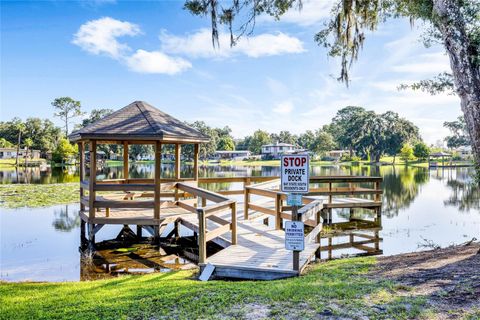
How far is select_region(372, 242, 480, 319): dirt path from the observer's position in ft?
11.2

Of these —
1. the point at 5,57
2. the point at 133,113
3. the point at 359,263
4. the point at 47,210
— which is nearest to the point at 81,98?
the point at 5,57

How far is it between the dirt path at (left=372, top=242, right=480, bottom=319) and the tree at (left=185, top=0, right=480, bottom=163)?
5.67 ft

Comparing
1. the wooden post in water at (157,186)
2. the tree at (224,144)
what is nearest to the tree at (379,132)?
the tree at (224,144)

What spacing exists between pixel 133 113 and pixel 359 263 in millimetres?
7481

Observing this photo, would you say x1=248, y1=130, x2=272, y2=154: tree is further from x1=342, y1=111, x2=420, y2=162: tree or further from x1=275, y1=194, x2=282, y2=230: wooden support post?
x1=275, y1=194, x2=282, y2=230: wooden support post

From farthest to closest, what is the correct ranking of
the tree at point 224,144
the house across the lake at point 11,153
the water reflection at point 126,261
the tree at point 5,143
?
the tree at point 224,144 → the house across the lake at point 11,153 → the tree at point 5,143 → the water reflection at point 126,261

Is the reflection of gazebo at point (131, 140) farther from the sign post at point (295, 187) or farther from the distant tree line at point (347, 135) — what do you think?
the distant tree line at point (347, 135)

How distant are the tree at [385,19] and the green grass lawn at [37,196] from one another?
13.1 m

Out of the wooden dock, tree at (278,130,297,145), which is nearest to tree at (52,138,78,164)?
the wooden dock

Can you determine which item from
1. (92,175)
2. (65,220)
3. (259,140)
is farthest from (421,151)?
(92,175)

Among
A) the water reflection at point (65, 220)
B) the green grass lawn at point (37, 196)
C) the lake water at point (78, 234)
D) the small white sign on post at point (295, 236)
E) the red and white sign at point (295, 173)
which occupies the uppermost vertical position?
the red and white sign at point (295, 173)

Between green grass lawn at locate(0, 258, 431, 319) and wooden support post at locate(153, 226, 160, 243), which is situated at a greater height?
green grass lawn at locate(0, 258, 431, 319)

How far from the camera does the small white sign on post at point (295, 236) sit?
17.9ft

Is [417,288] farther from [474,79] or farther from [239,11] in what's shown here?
[239,11]
